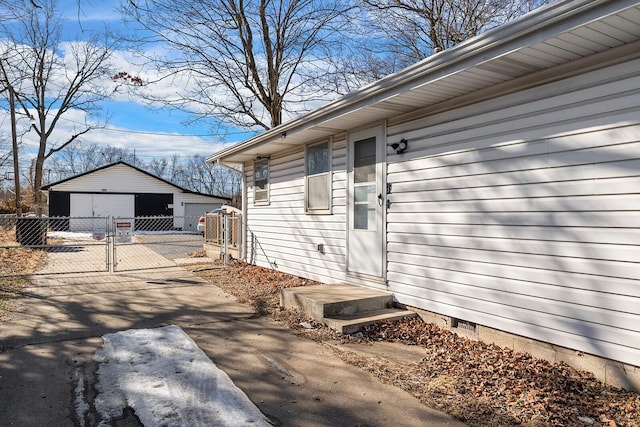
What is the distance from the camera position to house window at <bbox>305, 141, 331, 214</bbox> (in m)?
7.33

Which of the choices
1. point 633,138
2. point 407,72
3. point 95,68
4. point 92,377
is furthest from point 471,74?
point 95,68

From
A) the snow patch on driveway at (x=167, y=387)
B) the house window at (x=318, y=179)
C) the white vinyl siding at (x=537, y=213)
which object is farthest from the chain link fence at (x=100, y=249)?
the white vinyl siding at (x=537, y=213)

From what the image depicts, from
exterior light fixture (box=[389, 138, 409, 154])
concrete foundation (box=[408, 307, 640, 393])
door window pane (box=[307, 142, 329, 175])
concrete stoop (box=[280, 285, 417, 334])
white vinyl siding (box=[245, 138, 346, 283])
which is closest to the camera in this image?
concrete foundation (box=[408, 307, 640, 393])

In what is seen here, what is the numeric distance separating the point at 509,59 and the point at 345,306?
3.31 m

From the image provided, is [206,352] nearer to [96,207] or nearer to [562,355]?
[562,355]

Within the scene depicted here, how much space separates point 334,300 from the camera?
→ 542 centimetres

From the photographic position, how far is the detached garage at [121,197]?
83.0 feet

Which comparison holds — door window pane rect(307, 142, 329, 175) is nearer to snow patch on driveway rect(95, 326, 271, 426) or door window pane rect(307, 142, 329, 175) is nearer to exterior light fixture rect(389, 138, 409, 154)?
exterior light fixture rect(389, 138, 409, 154)

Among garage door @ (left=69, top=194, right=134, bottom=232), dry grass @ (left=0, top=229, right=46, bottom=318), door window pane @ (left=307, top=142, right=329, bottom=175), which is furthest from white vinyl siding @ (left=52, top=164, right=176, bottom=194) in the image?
door window pane @ (left=307, top=142, right=329, bottom=175)

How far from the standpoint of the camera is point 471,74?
4.16 metres

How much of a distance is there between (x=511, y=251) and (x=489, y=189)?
689mm

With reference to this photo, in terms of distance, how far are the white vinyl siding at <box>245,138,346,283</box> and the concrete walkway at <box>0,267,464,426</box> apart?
1.63m

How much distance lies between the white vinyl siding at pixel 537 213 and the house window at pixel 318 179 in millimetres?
2017

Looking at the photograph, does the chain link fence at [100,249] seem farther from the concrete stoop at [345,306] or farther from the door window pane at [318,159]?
the concrete stoop at [345,306]
